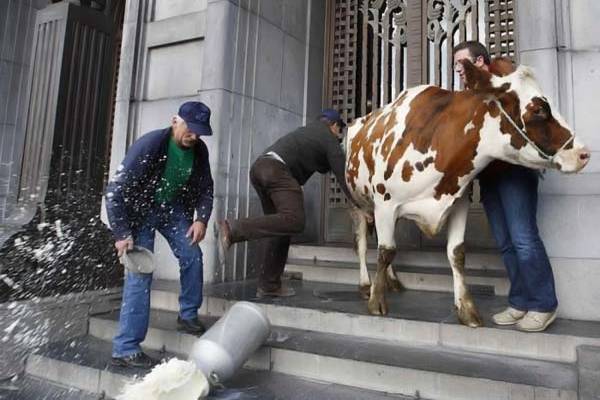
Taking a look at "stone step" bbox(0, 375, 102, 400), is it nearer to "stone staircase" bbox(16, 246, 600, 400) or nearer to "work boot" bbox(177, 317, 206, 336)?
"stone staircase" bbox(16, 246, 600, 400)

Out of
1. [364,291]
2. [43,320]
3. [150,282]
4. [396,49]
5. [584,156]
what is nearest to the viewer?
[584,156]

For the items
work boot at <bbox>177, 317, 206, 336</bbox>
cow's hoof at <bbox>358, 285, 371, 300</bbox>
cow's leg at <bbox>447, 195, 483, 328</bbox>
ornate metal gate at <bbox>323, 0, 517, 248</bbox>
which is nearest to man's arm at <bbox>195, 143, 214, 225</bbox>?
work boot at <bbox>177, 317, 206, 336</bbox>

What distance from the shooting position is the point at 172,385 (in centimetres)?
263

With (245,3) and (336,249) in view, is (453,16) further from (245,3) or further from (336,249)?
(336,249)

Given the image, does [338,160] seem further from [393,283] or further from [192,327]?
[192,327]

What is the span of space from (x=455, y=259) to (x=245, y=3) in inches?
164

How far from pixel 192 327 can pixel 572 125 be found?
3.42 metres

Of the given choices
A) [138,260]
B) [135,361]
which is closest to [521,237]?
[138,260]

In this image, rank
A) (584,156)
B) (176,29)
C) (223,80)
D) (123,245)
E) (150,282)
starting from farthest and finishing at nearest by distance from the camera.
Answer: (176,29), (223,80), (150,282), (123,245), (584,156)

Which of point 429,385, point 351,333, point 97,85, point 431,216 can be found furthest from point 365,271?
point 97,85

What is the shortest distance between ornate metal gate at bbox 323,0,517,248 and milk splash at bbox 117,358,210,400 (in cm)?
401

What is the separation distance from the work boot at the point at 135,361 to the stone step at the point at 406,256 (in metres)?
2.84

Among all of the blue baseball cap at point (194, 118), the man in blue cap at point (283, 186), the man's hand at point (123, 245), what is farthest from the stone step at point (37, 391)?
the blue baseball cap at point (194, 118)

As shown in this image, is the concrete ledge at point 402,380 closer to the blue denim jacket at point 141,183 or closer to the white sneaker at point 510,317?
the white sneaker at point 510,317
